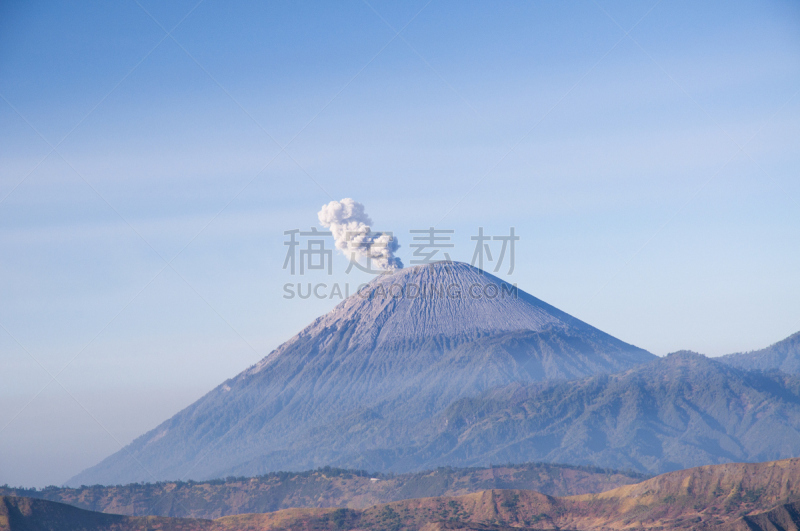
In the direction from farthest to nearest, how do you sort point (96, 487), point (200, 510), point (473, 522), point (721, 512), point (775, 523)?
point (96, 487) < point (200, 510) < point (473, 522) < point (721, 512) < point (775, 523)

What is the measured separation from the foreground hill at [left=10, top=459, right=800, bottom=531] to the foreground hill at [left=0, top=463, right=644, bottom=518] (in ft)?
139

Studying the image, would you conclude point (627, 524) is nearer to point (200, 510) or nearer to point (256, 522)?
point (256, 522)

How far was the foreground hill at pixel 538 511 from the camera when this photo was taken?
3927 inches

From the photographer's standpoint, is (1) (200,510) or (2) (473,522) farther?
(1) (200,510)

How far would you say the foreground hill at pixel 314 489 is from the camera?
155 m

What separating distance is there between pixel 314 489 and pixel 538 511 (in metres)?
60.4

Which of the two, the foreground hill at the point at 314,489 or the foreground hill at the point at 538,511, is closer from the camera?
the foreground hill at the point at 538,511

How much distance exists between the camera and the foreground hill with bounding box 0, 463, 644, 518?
155 meters

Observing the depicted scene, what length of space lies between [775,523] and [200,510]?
9890 cm

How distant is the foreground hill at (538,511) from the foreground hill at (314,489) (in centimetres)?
4242

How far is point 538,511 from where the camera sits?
108938 mm

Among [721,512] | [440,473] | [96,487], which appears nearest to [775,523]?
[721,512]

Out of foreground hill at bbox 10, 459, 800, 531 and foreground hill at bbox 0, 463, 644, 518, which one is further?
foreground hill at bbox 0, 463, 644, 518

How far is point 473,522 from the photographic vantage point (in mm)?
105188
